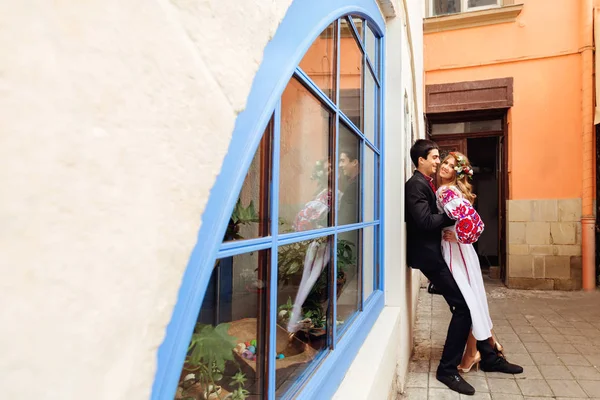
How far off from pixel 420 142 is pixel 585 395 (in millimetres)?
1837

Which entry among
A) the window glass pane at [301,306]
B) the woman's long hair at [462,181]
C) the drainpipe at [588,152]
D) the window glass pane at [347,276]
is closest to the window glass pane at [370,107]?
the window glass pane at [347,276]

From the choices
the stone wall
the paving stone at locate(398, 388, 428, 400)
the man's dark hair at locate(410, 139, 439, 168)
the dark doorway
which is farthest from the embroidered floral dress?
the dark doorway

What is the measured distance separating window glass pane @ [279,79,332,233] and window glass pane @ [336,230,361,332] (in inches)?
10.5

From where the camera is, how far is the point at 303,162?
118cm

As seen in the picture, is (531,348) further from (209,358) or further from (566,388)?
(209,358)

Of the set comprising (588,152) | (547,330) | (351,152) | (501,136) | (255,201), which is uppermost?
(501,136)

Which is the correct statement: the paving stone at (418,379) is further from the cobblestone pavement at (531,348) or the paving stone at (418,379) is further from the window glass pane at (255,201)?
the window glass pane at (255,201)

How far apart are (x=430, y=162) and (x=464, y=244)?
1.89 feet

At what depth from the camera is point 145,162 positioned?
0.38 meters

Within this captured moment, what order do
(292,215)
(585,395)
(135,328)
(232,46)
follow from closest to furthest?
(135,328) → (232,46) → (292,215) → (585,395)

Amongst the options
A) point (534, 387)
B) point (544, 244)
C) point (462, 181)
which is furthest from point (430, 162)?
point (544, 244)

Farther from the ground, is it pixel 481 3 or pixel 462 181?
pixel 481 3

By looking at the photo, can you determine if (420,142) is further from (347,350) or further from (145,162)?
(145,162)

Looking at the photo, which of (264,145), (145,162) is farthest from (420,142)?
(145,162)
